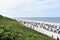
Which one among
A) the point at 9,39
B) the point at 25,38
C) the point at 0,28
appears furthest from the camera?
the point at 0,28

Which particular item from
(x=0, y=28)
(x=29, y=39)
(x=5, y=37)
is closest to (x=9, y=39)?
(x=5, y=37)

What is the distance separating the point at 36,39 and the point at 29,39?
1.49m

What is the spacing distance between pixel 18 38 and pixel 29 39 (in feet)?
3.78

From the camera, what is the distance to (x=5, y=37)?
21312 mm

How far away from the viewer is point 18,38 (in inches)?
882

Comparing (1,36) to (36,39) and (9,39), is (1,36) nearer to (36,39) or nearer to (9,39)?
(9,39)

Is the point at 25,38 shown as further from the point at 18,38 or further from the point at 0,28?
the point at 0,28

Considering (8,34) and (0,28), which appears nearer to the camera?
(8,34)

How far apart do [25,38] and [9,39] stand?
7.73 ft

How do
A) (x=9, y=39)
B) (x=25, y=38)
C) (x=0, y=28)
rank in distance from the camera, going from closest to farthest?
(x=9, y=39)
(x=25, y=38)
(x=0, y=28)

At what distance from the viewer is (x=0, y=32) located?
878 inches

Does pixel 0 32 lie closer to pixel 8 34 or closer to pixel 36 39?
pixel 8 34

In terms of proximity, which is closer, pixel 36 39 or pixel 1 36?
pixel 1 36

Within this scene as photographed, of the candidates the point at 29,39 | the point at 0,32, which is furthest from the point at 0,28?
the point at 29,39
